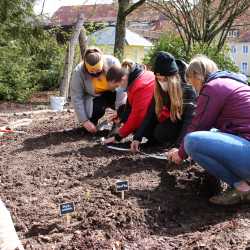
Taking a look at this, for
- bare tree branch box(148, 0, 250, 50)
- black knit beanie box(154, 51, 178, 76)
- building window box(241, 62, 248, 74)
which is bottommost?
building window box(241, 62, 248, 74)

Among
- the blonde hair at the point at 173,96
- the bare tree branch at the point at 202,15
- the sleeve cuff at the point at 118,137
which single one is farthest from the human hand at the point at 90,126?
the bare tree branch at the point at 202,15

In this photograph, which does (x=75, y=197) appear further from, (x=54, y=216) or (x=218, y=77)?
(x=218, y=77)

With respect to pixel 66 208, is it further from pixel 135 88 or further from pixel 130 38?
pixel 130 38

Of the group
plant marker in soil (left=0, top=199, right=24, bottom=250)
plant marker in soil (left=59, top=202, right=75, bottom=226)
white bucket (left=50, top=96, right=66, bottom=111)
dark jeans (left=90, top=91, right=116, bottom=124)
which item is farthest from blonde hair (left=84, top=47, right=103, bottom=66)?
white bucket (left=50, top=96, right=66, bottom=111)

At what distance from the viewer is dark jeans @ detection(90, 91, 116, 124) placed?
5.84 meters

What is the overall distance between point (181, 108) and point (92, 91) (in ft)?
5.08

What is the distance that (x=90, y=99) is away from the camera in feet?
19.0

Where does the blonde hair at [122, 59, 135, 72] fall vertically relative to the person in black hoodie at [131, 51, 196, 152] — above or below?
above

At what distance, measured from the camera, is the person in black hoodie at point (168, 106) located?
4.16 m

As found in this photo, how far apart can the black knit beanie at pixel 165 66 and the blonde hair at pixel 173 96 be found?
6 centimetres

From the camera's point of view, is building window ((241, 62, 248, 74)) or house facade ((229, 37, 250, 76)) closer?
house facade ((229, 37, 250, 76))

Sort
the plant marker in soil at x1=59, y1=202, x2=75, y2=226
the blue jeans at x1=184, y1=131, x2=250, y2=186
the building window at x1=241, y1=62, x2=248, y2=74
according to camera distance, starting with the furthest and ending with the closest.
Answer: the building window at x1=241, y1=62, x2=248, y2=74 < the blue jeans at x1=184, y1=131, x2=250, y2=186 < the plant marker in soil at x1=59, y1=202, x2=75, y2=226

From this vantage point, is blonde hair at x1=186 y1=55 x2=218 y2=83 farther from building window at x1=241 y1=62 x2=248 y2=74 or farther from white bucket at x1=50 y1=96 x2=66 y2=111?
building window at x1=241 y1=62 x2=248 y2=74

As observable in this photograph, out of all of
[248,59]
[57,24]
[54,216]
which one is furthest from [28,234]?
[248,59]
